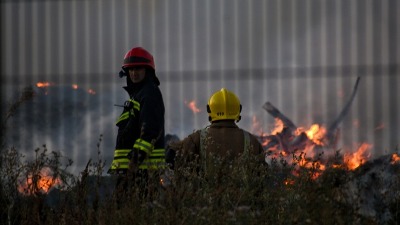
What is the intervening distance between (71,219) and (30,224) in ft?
1.17

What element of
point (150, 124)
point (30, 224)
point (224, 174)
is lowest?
point (30, 224)

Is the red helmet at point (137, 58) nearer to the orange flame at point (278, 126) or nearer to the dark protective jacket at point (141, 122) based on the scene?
the dark protective jacket at point (141, 122)

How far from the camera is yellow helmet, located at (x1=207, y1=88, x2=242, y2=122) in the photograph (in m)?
6.60

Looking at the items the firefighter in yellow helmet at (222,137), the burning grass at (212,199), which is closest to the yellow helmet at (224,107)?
the firefighter in yellow helmet at (222,137)

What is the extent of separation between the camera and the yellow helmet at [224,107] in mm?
6598

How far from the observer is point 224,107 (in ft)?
21.7

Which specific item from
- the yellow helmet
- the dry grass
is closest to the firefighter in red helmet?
the yellow helmet

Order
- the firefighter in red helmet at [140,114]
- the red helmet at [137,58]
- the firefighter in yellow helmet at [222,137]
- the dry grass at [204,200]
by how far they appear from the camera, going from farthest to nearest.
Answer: the red helmet at [137,58], the firefighter in red helmet at [140,114], the firefighter in yellow helmet at [222,137], the dry grass at [204,200]

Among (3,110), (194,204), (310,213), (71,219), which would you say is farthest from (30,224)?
(3,110)

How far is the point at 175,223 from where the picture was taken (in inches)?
156

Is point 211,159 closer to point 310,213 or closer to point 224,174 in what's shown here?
point 224,174

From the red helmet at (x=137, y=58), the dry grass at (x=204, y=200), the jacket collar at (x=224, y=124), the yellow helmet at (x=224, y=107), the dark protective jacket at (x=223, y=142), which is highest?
the red helmet at (x=137, y=58)

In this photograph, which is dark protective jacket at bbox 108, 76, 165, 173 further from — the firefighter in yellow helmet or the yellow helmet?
the yellow helmet

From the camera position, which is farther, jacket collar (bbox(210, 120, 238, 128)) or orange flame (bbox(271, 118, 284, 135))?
orange flame (bbox(271, 118, 284, 135))
